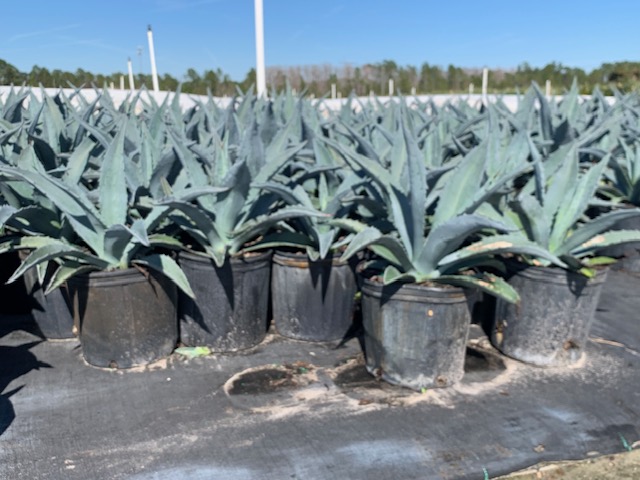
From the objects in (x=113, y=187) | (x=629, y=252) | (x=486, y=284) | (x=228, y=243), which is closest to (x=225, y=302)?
(x=228, y=243)

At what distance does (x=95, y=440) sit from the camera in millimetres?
2018

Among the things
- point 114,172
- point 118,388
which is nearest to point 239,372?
point 118,388

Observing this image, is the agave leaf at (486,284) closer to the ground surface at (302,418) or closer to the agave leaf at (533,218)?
the agave leaf at (533,218)

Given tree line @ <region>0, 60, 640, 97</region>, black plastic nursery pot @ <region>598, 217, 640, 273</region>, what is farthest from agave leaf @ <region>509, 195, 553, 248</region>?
tree line @ <region>0, 60, 640, 97</region>

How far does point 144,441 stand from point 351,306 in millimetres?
1218

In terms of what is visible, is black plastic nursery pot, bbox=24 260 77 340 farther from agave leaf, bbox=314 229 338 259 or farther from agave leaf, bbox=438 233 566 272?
agave leaf, bbox=438 233 566 272

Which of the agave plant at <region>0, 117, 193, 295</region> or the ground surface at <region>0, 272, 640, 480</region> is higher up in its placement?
the agave plant at <region>0, 117, 193, 295</region>

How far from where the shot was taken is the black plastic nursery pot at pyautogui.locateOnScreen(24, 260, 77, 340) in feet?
9.14

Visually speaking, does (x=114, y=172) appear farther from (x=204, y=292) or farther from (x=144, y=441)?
(x=144, y=441)

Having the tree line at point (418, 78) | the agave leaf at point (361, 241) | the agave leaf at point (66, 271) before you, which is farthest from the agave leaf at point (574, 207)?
the tree line at point (418, 78)

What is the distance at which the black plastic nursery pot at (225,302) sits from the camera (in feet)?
8.54

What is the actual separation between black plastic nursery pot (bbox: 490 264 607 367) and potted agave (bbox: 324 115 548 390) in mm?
268

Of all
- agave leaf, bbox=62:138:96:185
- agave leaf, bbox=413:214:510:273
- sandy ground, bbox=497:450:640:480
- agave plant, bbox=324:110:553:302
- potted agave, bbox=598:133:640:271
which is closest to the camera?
sandy ground, bbox=497:450:640:480

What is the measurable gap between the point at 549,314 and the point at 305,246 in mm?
1133
